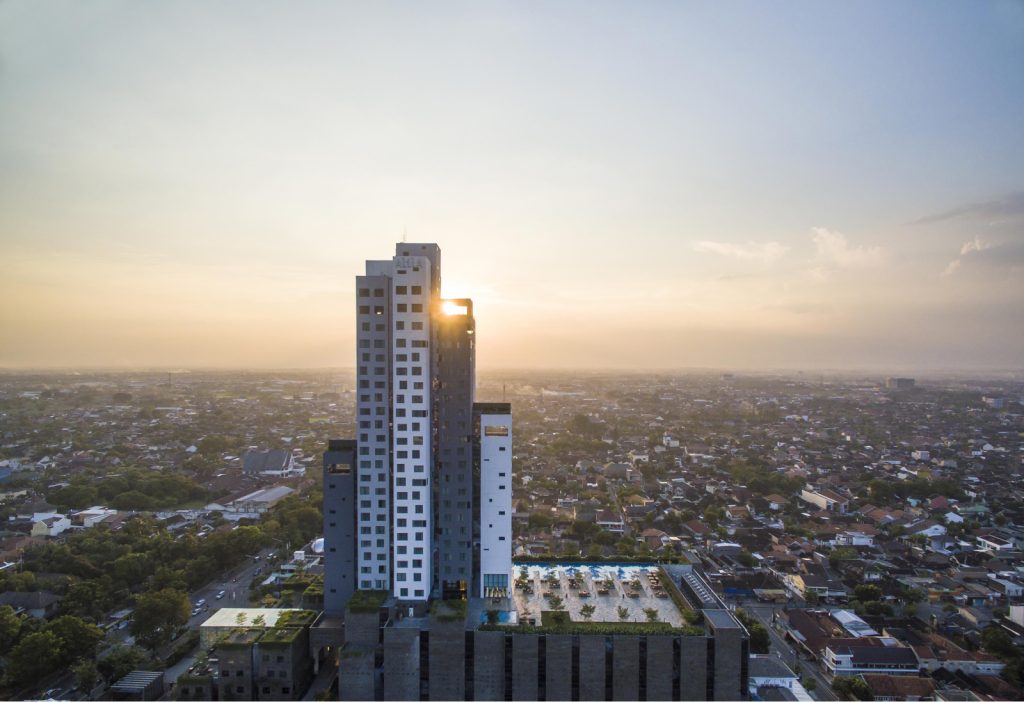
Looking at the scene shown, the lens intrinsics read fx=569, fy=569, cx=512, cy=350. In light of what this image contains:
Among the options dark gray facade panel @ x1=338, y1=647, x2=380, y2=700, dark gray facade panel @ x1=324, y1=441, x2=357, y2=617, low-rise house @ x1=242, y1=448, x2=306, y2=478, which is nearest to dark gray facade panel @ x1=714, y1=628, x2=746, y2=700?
dark gray facade panel @ x1=338, y1=647, x2=380, y2=700

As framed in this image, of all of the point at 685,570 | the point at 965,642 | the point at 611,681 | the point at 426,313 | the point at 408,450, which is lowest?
the point at 965,642

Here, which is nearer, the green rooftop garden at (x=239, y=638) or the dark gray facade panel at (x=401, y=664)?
the dark gray facade panel at (x=401, y=664)

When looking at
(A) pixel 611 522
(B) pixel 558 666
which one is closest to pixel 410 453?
(B) pixel 558 666

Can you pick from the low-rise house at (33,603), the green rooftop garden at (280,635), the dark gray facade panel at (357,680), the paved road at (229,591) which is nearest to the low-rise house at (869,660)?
the dark gray facade panel at (357,680)

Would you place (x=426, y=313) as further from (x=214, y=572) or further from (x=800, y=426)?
(x=800, y=426)

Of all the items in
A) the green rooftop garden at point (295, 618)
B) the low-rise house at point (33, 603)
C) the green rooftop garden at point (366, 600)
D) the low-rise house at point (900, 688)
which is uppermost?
the green rooftop garden at point (366, 600)

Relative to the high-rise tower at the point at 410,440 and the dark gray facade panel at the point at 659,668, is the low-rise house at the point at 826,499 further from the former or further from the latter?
the high-rise tower at the point at 410,440

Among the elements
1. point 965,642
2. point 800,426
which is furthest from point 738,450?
point 965,642
